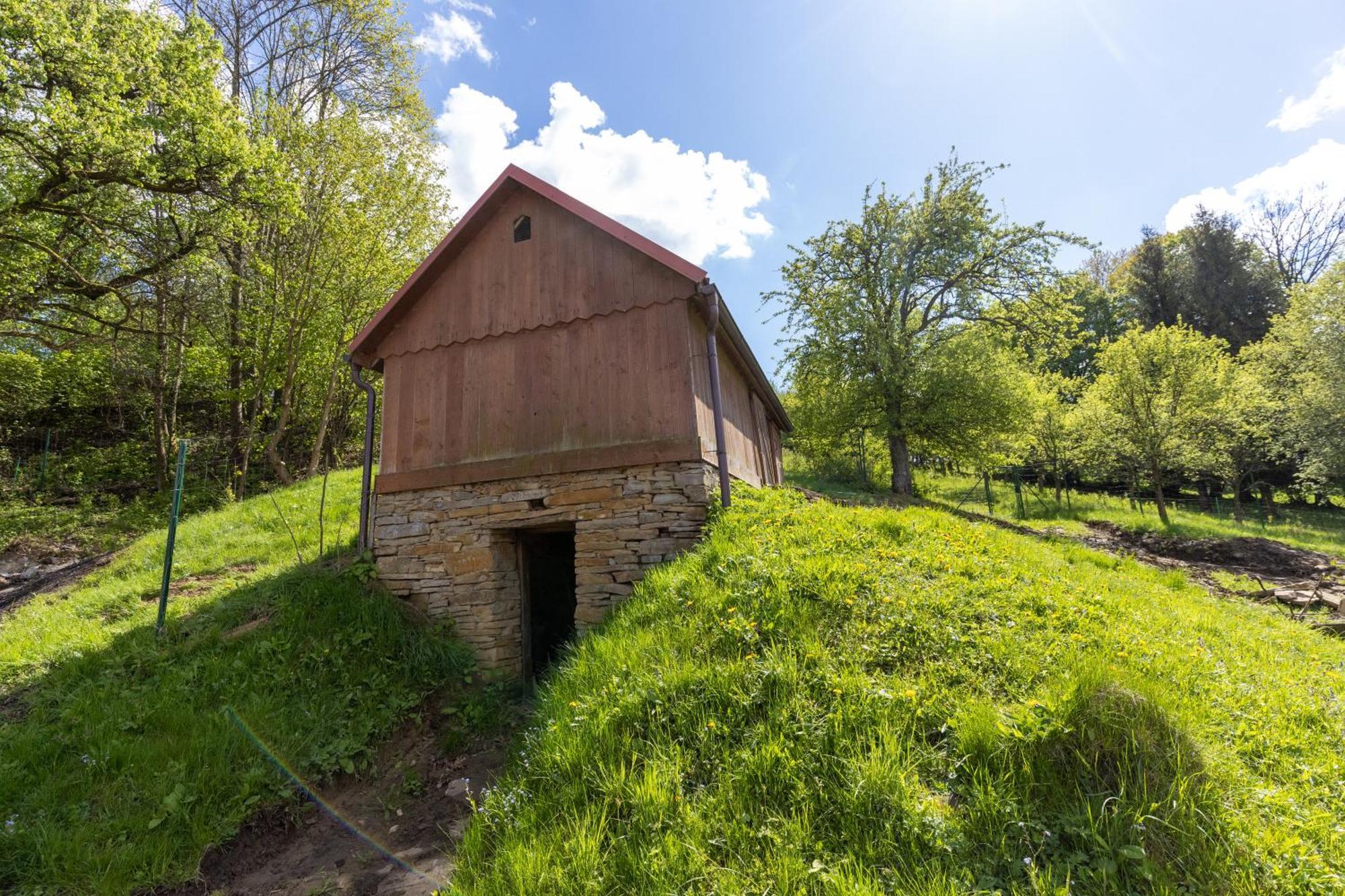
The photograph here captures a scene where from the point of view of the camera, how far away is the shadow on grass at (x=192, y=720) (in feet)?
12.7

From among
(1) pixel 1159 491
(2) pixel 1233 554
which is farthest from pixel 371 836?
(1) pixel 1159 491

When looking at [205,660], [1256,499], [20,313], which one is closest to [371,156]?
[20,313]

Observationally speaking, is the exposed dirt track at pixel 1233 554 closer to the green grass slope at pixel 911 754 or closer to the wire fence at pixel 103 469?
the green grass slope at pixel 911 754

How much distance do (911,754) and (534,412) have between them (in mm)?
6034

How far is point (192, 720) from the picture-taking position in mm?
4988

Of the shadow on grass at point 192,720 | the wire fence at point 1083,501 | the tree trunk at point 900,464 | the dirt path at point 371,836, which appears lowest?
the dirt path at point 371,836

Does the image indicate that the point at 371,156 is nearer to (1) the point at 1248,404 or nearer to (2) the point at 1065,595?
(2) the point at 1065,595

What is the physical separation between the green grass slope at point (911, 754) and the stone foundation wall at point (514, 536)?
6.06ft

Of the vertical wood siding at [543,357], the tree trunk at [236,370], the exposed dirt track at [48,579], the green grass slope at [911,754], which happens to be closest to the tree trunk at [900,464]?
the vertical wood siding at [543,357]

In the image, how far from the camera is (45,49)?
821cm

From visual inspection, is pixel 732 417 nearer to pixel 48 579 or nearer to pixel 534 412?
pixel 534 412

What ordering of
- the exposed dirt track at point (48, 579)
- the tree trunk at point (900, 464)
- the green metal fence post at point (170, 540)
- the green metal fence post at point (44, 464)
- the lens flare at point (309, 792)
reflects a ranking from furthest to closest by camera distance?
the tree trunk at point (900, 464)
the green metal fence post at point (44, 464)
the exposed dirt track at point (48, 579)
the green metal fence post at point (170, 540)
the lens flare at point (309, 792)

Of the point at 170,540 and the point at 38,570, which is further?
the point at 38,570

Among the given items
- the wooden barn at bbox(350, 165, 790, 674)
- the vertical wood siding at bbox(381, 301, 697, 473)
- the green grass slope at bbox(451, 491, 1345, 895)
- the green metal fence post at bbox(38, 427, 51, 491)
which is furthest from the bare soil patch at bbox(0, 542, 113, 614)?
the green grass slope at bbox(451, 491, 1345, 895)
